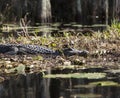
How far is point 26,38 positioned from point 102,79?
6.14 metres

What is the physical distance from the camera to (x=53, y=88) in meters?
8.24

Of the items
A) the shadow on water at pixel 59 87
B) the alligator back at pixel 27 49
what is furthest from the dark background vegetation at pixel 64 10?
the shadow on water at pixel 59 87

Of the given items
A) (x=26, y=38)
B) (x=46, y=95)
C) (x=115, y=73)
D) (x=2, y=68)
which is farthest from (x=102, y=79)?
(x=26, y=38)

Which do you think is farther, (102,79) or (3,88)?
(102,79)

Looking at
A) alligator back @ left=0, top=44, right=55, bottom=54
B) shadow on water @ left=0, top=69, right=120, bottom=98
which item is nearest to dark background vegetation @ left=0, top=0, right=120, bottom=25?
alligator back @ left=0, top=44, right=55, bottom=54

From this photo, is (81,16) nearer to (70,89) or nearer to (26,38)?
(26,38)

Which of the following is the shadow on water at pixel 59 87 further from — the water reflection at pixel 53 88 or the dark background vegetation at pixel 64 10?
the dark background vegetation at pixel 64 10

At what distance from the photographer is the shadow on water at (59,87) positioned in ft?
25.2

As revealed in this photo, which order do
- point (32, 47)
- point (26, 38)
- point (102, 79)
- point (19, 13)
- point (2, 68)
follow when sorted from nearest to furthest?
point (102, 79), point (2, 68), point (32, 47), point (26, 38), point (19, 13)

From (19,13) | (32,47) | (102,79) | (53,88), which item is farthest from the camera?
(19,13)

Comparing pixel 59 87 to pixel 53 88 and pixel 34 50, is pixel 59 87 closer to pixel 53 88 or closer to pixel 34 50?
pixel 53 88

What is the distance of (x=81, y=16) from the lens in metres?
32.8

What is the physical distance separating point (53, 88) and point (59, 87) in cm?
11

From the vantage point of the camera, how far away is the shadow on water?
7.68 metres
